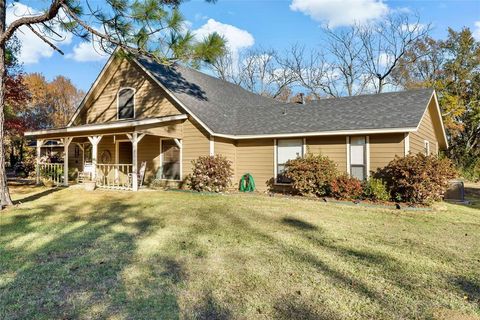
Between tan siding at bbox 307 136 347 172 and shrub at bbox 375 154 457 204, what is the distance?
1.75 m

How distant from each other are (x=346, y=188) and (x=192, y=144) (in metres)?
5.87

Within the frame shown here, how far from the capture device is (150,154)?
1368cm

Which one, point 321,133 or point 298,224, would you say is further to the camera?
point 321,133

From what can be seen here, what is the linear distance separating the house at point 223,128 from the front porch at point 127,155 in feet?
0.14

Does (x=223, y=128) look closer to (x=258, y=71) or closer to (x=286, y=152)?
(x=286, y=152)

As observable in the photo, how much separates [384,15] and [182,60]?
971 inches

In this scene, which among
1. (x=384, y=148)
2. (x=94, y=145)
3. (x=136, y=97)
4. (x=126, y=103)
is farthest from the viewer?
(x=126, y=103)

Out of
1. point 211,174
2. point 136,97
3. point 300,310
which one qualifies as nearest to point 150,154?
point 136,97

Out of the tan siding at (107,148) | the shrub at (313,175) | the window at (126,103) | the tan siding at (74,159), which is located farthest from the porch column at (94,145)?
the shrub at (313,175)

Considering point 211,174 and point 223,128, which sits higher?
point 223,128

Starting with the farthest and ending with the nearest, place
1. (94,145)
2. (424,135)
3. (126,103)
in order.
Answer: (126,103), (424,135), (94,145)

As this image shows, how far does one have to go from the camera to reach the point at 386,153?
10.3 m

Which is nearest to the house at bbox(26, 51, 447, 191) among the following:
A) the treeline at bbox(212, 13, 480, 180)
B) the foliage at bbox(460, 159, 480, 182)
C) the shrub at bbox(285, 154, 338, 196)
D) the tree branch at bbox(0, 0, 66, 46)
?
the shrub at bbox(285, 154, 338, 196)

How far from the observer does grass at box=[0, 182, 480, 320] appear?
3125mm
